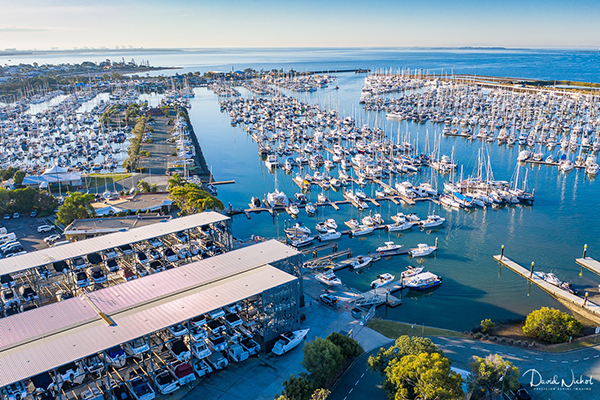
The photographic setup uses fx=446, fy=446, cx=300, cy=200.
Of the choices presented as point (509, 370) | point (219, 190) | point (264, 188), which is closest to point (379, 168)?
point (264, 188)

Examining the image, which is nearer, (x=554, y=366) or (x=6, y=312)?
(x=554, y=366)

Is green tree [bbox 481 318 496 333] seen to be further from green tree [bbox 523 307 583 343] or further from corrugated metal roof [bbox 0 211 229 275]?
corrugated metal roof [bbox 0 211 229 275]

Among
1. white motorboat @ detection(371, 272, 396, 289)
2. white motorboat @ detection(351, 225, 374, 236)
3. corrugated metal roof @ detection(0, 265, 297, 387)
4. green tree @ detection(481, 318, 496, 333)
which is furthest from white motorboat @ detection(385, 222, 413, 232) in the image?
corrugated metal roof @ detection(0, 265, 297, 387)

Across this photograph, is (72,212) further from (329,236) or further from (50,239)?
(329,236)

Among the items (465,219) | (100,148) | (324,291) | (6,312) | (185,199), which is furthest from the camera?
(100,148)

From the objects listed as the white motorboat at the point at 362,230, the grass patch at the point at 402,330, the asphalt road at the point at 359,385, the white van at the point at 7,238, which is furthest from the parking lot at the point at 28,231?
the asphalt road at the point at 359,385

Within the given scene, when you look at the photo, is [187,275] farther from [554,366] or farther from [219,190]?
[219,190]

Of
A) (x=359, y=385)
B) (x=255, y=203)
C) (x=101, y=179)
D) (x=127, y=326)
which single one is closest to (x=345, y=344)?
(x=359, y=385)

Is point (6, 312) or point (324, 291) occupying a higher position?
point (6, 312)
